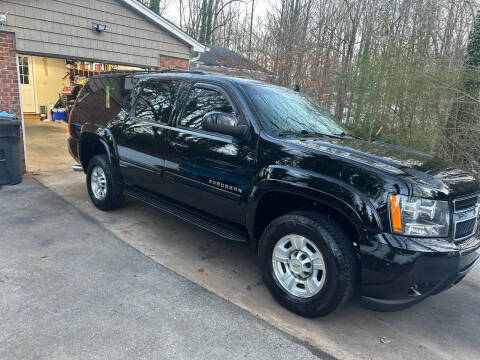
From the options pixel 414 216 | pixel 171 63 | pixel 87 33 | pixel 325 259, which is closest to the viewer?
pixel 414 216

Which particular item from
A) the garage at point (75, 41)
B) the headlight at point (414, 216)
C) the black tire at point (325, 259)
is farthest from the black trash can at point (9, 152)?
the headlight at point (414, 216)

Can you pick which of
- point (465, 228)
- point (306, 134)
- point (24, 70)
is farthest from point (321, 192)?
point (24, 70)

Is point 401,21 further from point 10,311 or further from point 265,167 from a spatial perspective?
point 10,311

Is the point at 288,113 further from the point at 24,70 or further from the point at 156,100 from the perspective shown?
the point at 24,70

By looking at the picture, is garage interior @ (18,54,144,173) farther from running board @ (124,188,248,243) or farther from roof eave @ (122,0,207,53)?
running board @ (124,188,248,243)

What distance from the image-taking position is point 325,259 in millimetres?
2705

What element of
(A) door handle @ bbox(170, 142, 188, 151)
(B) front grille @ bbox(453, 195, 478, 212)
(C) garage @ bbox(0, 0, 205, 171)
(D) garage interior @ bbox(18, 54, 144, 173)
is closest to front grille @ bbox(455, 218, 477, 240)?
(B) front grille @ bbox(453, 195, 478, 212)

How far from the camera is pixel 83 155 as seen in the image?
5.34 meters

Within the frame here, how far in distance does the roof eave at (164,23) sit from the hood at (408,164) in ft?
21.0

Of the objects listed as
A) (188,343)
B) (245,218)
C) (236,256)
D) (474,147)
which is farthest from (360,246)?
(474,147)

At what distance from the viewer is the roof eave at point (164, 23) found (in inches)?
309

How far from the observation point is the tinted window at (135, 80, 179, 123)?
4.06m

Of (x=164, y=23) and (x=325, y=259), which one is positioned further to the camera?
(x=164, y=23)

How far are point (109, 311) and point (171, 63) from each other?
7.24 metres
